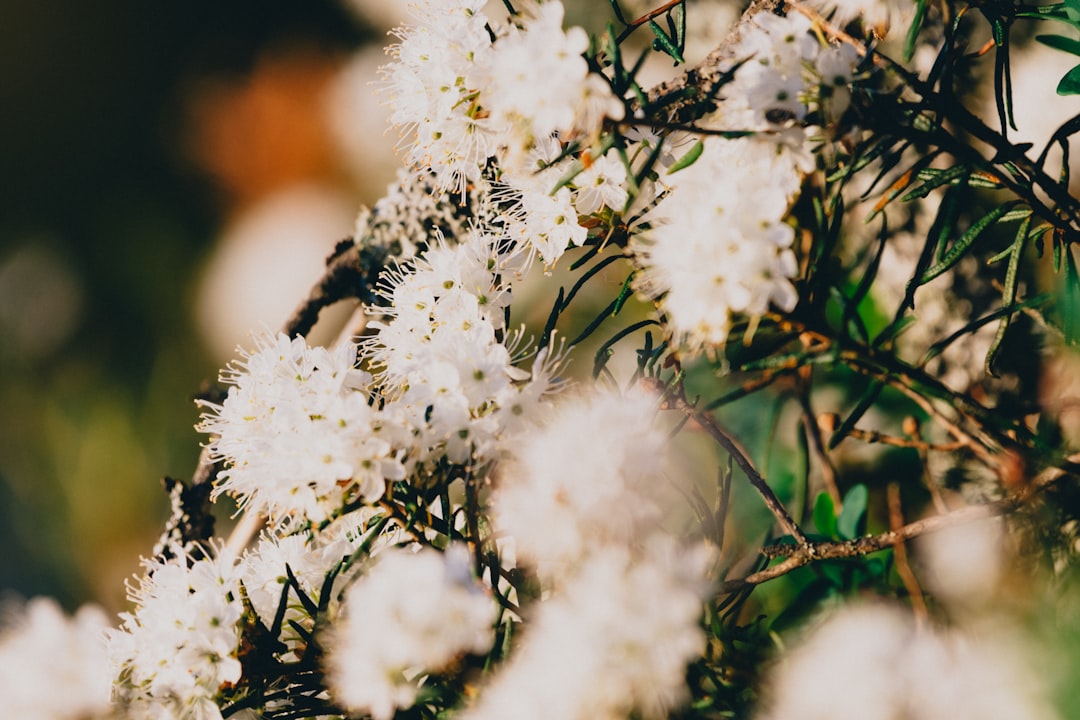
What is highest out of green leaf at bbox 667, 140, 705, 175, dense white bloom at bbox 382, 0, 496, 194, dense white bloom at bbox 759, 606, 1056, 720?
dense white bloom at bbox 382, 0, 496, 194

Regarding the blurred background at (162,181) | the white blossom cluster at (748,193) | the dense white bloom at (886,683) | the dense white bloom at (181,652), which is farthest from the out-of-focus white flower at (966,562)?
A: the blurred background at (162,181)

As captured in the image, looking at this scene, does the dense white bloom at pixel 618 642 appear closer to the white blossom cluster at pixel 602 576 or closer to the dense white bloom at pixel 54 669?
the white blossom cluster at pixel 602 576

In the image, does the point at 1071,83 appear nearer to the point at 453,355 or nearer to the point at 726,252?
the point at 726,252

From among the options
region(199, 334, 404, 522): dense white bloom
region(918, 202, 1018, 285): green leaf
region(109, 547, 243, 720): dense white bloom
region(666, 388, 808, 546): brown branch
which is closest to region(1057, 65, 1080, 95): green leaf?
region(918, 202, 1018, 285): green leaf

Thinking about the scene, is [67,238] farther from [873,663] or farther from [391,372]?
[873,663]

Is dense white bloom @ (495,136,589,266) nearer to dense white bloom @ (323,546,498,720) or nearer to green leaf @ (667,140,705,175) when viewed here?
green leaf @ (667,140,705,175)
